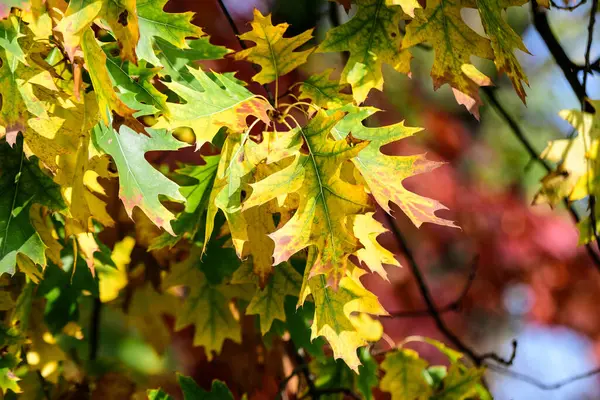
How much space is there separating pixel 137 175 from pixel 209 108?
0.53ft

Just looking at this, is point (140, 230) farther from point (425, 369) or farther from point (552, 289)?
point (552, 289)

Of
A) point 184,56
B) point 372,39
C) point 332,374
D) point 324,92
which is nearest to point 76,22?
point 184,56

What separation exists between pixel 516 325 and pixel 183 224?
16.6 ft

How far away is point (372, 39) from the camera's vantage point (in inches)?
55.9

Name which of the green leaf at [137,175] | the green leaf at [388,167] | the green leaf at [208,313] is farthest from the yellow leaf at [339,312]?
the green leaf at [208,313]

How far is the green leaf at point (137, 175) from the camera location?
3.78 feet

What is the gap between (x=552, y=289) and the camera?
4.68 m

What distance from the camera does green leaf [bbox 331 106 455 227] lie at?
120cm

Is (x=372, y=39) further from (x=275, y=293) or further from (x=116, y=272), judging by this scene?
(x=116, y=272)

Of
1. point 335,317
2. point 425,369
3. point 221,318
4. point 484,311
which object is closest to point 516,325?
point 484,311

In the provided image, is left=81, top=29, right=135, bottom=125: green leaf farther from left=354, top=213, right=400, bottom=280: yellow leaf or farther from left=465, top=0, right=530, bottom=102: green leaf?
left=465, top=0, right=530, bottom=102: green leaf

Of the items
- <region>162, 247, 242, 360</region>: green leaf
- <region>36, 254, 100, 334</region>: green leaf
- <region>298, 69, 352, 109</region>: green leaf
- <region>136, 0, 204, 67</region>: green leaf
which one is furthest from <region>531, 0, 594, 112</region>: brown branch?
<region>36, 254, 100, 334</region>: green leaf

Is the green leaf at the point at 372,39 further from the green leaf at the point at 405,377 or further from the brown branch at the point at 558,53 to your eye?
the green leaf at the point at 405,377

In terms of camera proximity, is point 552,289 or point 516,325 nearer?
point 552,289
